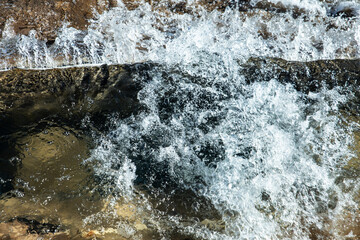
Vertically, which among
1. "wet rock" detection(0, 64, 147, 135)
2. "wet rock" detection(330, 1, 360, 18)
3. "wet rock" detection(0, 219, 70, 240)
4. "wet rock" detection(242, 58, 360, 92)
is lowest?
"wet rock" detection(0, 219, 70, 240)

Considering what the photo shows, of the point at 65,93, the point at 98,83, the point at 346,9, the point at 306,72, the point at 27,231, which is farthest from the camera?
the point at 346,9

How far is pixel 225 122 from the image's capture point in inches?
116

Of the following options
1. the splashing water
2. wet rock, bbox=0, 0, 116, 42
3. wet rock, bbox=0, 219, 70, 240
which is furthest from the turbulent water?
wet rock, bbox=0, 219, 70, 240

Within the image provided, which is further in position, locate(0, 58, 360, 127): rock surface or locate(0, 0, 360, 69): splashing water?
locate(0, 0, 360, 69): splashing water

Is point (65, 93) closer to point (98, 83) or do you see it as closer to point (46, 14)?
point (98, 83)

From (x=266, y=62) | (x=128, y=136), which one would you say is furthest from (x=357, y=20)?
(x=128, y=136)

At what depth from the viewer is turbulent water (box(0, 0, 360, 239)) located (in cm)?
246

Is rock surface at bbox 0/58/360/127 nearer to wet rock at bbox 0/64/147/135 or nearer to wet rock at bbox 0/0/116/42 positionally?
wet rock at bbox 0/64/147/135

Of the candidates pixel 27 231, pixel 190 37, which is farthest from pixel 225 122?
pixel 27 231

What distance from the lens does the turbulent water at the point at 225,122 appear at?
2463 mm

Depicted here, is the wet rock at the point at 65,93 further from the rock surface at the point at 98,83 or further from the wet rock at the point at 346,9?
the wet rock at the point at 346,9

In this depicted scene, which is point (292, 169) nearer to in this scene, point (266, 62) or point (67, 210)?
point (266, 62)

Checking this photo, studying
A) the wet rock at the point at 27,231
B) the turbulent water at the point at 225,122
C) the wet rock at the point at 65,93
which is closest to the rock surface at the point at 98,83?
the wet rock at the point at 65,93

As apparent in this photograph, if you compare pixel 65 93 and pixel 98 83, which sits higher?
pixel 98 83
